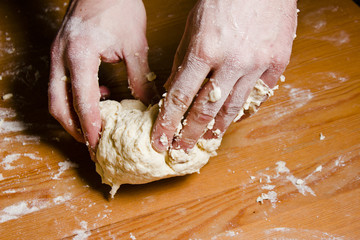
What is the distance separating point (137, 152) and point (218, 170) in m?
0.37

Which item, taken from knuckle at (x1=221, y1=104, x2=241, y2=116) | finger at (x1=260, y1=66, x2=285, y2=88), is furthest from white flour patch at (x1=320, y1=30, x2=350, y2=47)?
knuckle at (x1=221, y1=104, x2=241, y2=116)

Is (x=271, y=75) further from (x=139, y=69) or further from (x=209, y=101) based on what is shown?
(x=139, y=69)

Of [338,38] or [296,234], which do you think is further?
[338,38]

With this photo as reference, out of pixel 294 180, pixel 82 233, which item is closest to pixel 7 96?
pixel 82 233

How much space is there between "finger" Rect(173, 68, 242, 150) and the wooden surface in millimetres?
285

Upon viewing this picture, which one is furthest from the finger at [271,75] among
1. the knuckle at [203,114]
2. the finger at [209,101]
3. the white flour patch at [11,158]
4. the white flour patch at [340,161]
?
the white flour patch at [11,158]

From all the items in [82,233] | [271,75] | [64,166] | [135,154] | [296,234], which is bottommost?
[296,234]

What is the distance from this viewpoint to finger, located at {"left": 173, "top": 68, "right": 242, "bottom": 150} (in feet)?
3.47

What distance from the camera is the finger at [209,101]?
3.47ft

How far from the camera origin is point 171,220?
1.25 metres

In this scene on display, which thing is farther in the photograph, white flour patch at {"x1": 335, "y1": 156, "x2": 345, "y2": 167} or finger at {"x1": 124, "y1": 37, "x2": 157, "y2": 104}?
white flour patch at {"x1": 335, "y1": 156, "x2": 345, "y2": 167}

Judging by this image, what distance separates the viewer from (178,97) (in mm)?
1062

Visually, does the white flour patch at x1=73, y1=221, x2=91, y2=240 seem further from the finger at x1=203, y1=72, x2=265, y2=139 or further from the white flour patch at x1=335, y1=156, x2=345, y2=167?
the white flour patch at x1=335, y1=156, x2=345, y2=167

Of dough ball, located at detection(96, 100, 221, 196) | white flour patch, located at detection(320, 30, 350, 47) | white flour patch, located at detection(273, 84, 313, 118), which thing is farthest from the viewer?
white flour patch, located at detection(320, 30, 350, 47)
